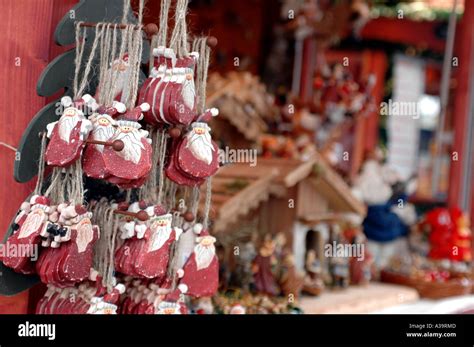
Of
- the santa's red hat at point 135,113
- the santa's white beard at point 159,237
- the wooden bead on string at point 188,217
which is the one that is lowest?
the santa's white beard at point 159,237

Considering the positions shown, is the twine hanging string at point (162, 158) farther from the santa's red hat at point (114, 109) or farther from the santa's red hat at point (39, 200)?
the santa's red hat at point (39, 200)

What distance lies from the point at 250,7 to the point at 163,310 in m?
3.55

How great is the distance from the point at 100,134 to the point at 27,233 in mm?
298

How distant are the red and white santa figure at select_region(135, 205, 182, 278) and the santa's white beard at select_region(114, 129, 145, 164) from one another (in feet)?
0.57

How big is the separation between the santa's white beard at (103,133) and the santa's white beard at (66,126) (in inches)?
2.0

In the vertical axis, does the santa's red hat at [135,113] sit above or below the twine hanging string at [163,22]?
below

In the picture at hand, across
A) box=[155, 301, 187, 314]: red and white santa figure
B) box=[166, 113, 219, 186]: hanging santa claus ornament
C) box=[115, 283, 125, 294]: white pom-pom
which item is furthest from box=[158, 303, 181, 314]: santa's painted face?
box=[166, 113, 219, 186]: hanging santa claus ornament

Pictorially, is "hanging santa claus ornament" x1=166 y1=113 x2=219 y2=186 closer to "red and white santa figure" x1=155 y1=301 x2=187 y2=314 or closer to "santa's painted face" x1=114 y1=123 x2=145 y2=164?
"santa's painted face" x1=114 y1=123 x2=145 y2=164

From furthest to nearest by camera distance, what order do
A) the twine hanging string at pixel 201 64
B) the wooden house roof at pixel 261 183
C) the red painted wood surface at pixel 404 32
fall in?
the red painted wood surface at pixel 404 32
the wooden house roof at pixel 261 183
the twine hanging string at pixel 201 64

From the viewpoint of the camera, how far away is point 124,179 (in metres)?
1.75

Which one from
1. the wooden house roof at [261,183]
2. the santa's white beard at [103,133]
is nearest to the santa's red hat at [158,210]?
the santa's white beard at [103,133]

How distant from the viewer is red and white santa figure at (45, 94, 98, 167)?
1.75m

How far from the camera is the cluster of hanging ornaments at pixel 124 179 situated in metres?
1.77
